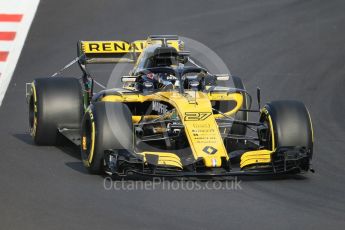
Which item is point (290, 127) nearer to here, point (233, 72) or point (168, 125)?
point (168, 125)

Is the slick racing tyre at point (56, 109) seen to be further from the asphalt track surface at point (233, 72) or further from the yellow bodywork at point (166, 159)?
the yellow bodywork at point (166, 159)

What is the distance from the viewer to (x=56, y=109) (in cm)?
1507

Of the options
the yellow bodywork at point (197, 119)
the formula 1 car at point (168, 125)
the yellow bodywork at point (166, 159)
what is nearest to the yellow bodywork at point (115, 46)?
the formula 1 car at point (168, 125)

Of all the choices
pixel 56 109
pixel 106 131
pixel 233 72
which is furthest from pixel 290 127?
pixel 233 72

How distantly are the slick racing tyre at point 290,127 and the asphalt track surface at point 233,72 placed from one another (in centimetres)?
50

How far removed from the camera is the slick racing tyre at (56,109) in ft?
49.4

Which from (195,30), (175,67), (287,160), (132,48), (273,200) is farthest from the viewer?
(195,30)

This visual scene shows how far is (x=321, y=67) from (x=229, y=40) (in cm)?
274

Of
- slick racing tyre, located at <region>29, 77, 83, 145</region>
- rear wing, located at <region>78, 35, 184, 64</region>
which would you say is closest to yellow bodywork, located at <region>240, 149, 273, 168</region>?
slick racing tyre, located at <region>29, 77, 83, 145</region>

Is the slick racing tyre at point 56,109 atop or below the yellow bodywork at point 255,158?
atop

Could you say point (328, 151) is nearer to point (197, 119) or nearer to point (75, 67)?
point (197, 119)

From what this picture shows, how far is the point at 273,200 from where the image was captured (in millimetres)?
11766

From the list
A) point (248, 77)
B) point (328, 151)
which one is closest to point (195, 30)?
point (248, 77)

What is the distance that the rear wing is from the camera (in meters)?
16.6
